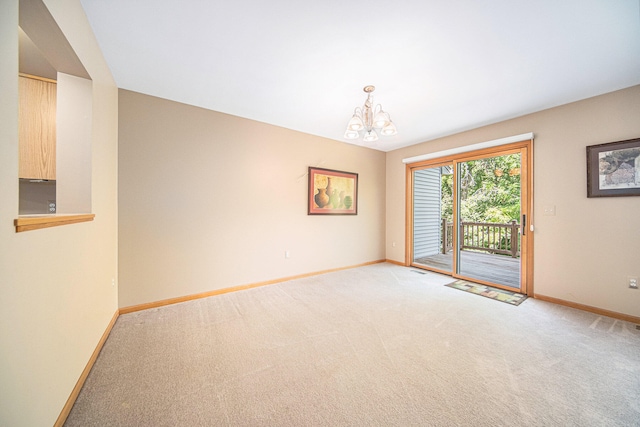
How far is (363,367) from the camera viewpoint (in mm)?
1753

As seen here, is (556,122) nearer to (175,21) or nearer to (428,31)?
(428,31)

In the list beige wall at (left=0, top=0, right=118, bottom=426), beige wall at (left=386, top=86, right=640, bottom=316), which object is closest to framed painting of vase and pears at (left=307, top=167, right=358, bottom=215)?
beige wall at (left=386, top=86, right=640, bottom=316)

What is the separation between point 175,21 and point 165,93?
1.29m

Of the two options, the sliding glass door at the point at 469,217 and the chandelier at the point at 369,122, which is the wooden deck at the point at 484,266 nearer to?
the sliding glass door at the point at 469,217

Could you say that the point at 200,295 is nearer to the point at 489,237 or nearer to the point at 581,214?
the point at 581,214

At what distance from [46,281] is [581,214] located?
16.1ft

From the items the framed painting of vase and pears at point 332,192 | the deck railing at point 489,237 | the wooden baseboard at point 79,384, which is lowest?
the wooden baseboard at point 79,384

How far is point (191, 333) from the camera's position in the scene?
7.26 ft

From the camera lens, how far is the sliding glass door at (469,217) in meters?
4.11

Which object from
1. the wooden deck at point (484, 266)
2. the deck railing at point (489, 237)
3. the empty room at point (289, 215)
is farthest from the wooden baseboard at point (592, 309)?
the deck railing at point (489, 237)

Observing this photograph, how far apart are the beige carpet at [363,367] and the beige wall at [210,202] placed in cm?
52

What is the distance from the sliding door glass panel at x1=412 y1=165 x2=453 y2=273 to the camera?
16.5 feet

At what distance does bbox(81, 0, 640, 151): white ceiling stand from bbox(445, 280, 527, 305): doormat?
8.39 ft

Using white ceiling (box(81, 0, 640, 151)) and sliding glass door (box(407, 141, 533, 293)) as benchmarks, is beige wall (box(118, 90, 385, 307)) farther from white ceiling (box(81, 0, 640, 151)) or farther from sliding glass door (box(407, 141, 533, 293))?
sliding glass door (box(407, 141, 533, 293))
